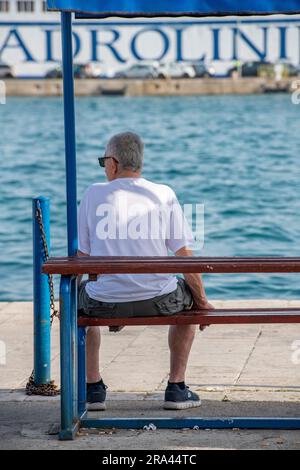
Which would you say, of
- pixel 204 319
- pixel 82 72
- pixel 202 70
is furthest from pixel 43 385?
pixel 202 70

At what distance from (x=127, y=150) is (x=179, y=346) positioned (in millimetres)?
974

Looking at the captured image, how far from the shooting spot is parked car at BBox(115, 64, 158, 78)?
8731 centimetres

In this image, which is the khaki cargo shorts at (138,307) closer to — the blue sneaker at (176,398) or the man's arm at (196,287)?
the man's arm at (196,287)

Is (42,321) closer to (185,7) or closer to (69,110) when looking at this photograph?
(69,110)

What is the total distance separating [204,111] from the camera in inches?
2719

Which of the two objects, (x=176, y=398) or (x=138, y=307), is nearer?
(x=138, y=307)

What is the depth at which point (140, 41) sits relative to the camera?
93.6 metres

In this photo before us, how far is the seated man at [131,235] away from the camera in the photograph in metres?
5.61

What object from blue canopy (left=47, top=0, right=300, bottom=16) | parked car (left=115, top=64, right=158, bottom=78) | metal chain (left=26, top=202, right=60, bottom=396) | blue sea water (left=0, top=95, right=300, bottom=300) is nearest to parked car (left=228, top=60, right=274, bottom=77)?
parked car (left=115, top=64, right=158, bottom=78)

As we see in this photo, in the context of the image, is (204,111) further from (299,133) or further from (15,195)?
(15,195)

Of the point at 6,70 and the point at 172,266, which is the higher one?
the point at 6,70

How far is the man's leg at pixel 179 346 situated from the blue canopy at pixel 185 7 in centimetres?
152
